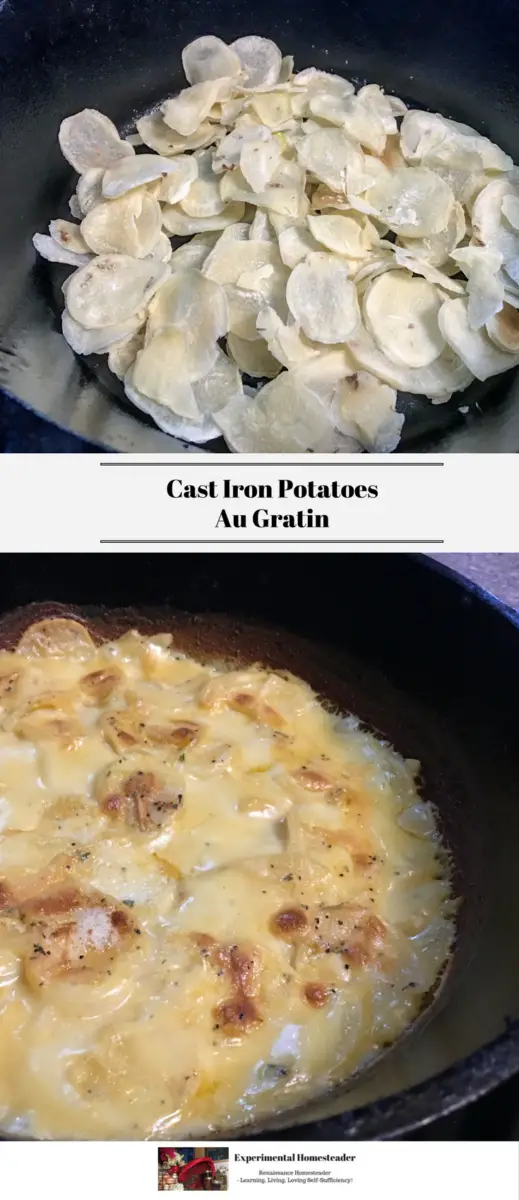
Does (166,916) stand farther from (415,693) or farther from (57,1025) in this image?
(415,693)

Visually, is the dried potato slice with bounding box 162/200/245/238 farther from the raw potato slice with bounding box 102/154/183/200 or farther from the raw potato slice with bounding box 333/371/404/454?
the raw potato slice with bounding box 333/371/404/454

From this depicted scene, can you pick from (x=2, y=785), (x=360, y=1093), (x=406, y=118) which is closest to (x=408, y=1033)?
(x=360, y=1093)

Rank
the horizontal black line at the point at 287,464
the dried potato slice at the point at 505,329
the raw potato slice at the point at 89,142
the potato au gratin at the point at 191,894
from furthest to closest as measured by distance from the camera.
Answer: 1. the raw potato slice at the point at 89,142
2. the dried potato slice at the point at 505,329
3. the horizontal black line at the point at 287,464
4. the potato au gratin at the point at 191,894

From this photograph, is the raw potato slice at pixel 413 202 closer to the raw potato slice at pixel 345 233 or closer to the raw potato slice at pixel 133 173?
the raw potato slice at pixel 345 233

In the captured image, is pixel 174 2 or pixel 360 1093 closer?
pixel 360 1093

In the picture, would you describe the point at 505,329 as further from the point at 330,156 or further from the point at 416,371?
the point at 330,156
